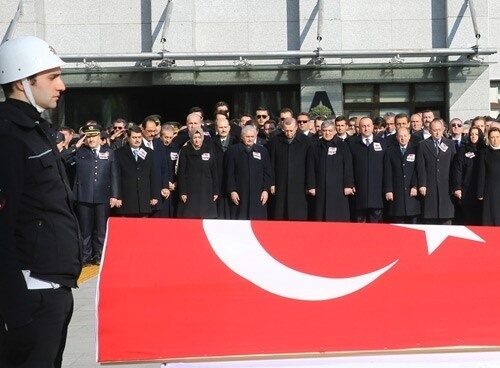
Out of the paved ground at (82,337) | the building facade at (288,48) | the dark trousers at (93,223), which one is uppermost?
the building facade at (288,48)

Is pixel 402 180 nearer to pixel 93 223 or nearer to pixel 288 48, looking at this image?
pixel 93 223

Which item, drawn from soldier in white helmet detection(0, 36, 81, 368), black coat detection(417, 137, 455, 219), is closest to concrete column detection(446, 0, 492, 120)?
black coat detection(417, 137, 455, 219)

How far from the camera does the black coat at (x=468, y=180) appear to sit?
12875mm

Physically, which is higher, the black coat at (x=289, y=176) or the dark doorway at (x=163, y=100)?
the dark doorway at (x=163, y=100)

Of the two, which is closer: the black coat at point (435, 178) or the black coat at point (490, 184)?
the black coat at point (490, 184)

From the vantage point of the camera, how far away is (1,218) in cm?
393

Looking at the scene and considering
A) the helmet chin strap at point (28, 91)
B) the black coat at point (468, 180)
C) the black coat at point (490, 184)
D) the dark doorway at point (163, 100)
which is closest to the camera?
the helmet chin strap at point (28, 91)

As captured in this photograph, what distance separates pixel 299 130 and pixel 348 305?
29.5 feet

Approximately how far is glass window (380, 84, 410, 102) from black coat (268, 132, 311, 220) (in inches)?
502

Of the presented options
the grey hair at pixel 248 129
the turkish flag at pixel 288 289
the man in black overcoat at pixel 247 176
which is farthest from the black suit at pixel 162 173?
the turkish flag at pixel 288 289

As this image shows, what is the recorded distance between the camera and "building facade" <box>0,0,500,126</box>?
24.9m

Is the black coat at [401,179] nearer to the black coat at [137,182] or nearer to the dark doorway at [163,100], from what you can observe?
the black coat at [137,182]

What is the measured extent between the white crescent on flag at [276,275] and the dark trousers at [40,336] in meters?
1.84

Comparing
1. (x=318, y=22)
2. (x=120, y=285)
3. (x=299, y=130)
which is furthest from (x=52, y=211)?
(x=318, y=22)
